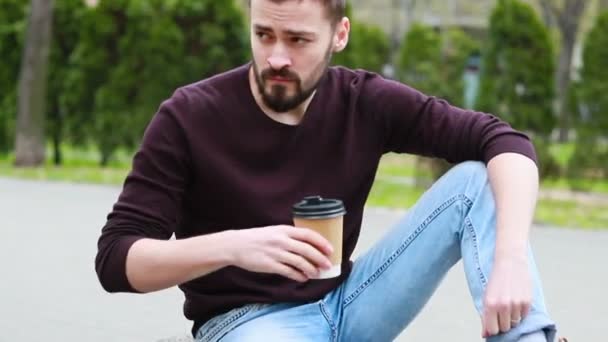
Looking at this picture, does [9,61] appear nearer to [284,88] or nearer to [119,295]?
[119,295]

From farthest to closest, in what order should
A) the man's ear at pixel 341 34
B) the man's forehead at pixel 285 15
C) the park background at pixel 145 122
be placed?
1. the park background at pixel 145 122
2. the man's ear at pixel 341 34
3. the man's forehead at pixel 285 15

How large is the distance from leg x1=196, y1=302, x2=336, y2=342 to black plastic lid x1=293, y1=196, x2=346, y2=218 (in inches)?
21.5

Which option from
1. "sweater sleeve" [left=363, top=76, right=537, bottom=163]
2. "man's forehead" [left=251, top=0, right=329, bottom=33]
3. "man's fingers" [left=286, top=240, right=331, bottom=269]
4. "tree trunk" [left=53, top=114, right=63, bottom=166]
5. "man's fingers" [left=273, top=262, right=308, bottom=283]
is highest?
"man's forehead" [left=251, top=0, right=329, bottom=33]

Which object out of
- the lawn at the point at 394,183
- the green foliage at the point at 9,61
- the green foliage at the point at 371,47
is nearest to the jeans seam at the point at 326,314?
the lawn at the point at 394,183

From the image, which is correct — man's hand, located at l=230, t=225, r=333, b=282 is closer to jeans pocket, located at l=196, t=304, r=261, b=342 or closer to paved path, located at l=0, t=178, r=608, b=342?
jeans pocket, located at l=196, t=304, r=261, b=342

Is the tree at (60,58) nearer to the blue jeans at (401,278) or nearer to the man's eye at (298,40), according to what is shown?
the blue jeans at (401,278)

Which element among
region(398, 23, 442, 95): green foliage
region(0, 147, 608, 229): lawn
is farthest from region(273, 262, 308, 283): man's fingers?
region(398, 23, 442, 95): green foliage

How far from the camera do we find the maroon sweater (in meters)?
2.78

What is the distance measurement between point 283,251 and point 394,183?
1036cm

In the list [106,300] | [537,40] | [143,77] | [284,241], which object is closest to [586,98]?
[537,40]

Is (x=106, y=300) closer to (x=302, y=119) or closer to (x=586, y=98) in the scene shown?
(x=302, y=119)

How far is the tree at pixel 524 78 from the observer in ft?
38.5

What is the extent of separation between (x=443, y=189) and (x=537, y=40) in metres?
9.19

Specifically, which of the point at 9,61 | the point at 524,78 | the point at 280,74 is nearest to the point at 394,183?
the point at 524,78
